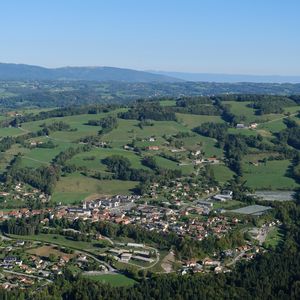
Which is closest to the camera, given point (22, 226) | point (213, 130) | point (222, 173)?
point (22, 226)

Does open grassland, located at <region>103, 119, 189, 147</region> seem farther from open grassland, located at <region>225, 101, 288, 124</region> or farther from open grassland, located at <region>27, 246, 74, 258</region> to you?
open grassland, located at <region>27, 246, 74, 258</region>

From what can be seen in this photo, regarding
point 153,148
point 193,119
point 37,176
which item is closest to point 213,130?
point 193,119

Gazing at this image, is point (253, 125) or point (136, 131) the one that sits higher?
point (253, 125)

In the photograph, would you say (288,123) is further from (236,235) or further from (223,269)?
(223,269)

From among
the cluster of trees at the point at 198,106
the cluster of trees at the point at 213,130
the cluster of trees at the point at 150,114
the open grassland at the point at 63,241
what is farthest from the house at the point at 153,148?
the open grassland at the point at 63,241

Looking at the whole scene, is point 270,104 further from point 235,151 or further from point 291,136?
point 235,151

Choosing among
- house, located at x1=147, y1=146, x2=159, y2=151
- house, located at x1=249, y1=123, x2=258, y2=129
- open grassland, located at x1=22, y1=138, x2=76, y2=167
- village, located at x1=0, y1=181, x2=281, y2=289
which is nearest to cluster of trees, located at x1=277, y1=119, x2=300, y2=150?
house, located at x1=249, y1=123, x2=258, y2=129

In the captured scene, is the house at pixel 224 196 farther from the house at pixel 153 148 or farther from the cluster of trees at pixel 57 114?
the cluster of trees at pixel 57 114
